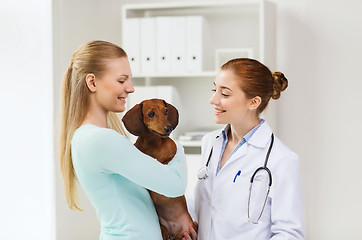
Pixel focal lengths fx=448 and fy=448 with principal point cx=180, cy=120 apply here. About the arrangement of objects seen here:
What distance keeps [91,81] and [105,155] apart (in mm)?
245

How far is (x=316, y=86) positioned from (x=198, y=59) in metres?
0.93

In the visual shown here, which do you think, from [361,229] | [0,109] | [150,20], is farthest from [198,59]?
[361,229]

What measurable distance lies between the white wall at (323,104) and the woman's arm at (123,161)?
2.09 metres

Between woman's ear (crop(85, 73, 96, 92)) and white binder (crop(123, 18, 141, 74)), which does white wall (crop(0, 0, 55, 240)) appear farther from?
woman's ear (crop(85, 73, 96, 92))

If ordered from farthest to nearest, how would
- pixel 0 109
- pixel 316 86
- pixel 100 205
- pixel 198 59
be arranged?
pixel 316 86, pixel 198 59, pixel 0 109, pixel 100 205

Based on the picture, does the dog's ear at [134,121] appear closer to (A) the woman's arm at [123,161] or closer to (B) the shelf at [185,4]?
(A) the woman's arm at [123,161]

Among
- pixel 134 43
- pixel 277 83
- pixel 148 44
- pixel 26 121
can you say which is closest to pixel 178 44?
pixel 148 44

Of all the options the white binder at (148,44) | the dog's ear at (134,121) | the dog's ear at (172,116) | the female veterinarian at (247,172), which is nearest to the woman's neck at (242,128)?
the female veterinarian at (247,172)

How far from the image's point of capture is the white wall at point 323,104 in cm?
329

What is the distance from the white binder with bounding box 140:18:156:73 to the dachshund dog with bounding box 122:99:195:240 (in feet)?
5.90

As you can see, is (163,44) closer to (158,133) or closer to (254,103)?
(254,103)

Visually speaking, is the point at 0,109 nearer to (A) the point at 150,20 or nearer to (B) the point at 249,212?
(A) the point at 150,20

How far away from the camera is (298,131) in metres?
3.40

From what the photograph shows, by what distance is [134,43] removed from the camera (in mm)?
3215
